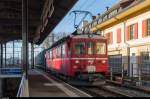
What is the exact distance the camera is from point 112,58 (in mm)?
Result: 34062

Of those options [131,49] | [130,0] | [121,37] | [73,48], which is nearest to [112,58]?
[131,49]

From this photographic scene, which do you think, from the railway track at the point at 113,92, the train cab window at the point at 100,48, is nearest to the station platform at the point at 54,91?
the railway track at the point at 113,92

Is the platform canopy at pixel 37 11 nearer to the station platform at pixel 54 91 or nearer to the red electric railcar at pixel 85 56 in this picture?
the red electric railcar at pixel 85 56

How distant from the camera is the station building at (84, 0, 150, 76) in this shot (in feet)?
98.9

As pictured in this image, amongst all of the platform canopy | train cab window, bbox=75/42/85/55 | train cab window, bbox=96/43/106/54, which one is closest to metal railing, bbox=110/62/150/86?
train cab window, bbox=96/43/106/54

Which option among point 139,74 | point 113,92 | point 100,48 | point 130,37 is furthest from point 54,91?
point 130,37

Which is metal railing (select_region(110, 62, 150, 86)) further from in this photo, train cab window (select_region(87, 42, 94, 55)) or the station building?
train cab window (select_region(87, 42, 94, 55))

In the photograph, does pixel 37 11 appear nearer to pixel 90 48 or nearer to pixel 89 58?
pixel 90 48

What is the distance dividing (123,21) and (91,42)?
46.0ft

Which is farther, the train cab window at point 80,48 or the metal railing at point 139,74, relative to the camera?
the train cab window at point 80,48

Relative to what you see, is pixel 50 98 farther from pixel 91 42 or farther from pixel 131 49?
pixel 131 49

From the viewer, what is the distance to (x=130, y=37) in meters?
35.5

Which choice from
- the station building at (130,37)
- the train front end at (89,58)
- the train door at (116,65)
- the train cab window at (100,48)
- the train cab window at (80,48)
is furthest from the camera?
the train door at (116,65)

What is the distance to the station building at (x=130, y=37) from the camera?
30134 mm
